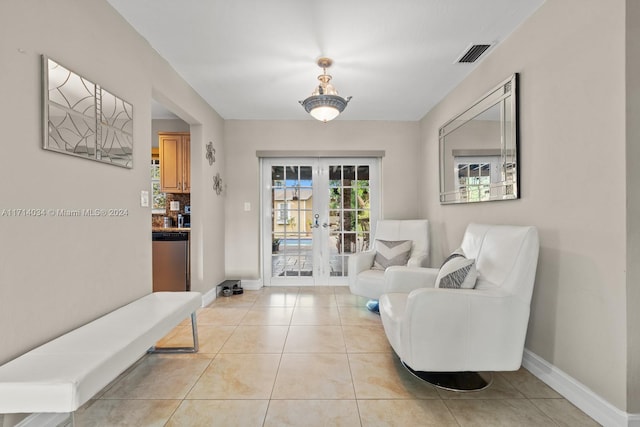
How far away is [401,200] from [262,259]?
2.18 m

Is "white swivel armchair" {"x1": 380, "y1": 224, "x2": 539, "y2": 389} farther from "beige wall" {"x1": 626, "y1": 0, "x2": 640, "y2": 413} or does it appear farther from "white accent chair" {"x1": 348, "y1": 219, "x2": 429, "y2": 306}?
"white accent chair" {"x1": 348, "y1": 219, "x2": 429, "y2": 306}

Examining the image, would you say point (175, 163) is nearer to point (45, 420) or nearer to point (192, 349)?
point (192, 349)

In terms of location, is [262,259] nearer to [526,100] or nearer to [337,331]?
[337,331]

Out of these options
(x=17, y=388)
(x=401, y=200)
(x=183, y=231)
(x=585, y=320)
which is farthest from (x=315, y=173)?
(x=17, y=388)

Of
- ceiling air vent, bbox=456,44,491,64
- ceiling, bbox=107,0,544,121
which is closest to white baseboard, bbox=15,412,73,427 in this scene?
Result: ceiling, bbox=107,0,544,121

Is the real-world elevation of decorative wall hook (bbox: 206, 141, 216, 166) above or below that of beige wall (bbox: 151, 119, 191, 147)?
below

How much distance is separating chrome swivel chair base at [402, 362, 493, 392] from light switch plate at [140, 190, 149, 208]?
7.39 feet

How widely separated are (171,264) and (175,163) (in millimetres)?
1289

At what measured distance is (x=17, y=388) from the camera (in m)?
1.09

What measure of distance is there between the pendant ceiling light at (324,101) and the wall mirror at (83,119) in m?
1.35

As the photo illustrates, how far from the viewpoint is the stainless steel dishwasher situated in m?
3.53

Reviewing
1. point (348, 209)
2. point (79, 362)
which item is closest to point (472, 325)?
point (79, 362)

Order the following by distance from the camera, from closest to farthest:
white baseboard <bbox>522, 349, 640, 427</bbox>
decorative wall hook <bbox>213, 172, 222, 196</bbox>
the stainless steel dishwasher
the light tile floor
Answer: white baseboard <bbox>522, 349, 640, 427</bbox>
the light tile floor
the stainless steel dishwasher
decorative wall hook <bbox>213, 172, 222, 196</bbox>

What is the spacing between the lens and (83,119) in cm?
166
